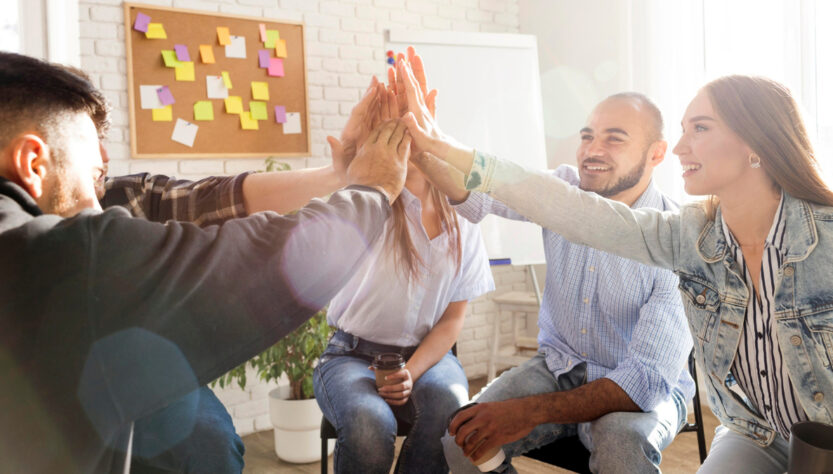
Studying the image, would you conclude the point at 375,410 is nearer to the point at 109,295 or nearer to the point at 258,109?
the point at 109,295

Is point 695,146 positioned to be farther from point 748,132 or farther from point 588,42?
point 588,42

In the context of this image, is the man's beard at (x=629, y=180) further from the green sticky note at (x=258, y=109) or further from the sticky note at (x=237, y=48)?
the sticky note at (x=237, y=48)

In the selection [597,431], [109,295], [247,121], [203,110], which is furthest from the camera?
[247,121]

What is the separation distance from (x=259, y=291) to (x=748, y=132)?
1.16 metres

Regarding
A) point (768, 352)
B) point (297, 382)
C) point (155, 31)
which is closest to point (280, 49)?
point (155, 31)

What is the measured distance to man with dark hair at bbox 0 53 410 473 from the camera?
2.48 feet

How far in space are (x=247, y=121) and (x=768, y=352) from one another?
9.22 feet

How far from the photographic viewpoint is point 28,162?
916 mm

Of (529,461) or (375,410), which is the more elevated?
(375,410)

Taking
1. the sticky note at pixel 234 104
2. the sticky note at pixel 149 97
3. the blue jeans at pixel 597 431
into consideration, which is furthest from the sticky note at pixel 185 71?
the blue jeans at pixel 597 431

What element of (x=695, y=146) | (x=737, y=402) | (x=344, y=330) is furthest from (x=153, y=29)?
(x=737, y=402)

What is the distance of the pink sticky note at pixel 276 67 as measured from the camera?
348 cm

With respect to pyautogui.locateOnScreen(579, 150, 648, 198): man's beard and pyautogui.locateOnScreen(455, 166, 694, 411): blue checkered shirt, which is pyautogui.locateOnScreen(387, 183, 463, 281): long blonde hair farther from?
pyautogui.locateOnScreen(579, 150, 648, 198): man's beard

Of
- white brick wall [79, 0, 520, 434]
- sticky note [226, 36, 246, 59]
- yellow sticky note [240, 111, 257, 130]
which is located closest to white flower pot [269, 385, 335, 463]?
white brick wall [79, 0, 520, 434]
